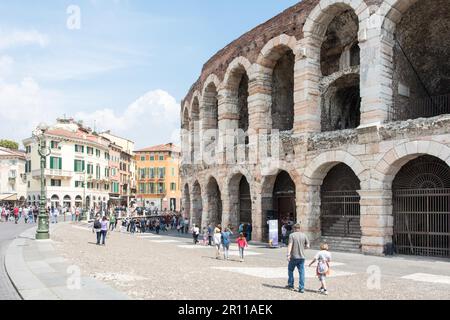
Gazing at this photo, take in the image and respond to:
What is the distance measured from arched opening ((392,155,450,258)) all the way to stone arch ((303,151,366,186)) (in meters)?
1.70

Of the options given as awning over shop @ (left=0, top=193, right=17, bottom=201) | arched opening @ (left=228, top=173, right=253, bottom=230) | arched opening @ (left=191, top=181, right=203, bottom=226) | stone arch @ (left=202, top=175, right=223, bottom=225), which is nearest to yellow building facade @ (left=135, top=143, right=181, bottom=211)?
awning over shop @ (left=0, top=193, right=17, bottom=201)

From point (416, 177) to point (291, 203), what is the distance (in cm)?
724

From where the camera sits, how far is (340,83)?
21500 millimetres

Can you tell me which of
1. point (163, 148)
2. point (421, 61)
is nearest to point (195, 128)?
point (421, 61)

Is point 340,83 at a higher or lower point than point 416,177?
higher

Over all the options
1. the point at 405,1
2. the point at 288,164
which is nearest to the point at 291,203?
the point at 288,164

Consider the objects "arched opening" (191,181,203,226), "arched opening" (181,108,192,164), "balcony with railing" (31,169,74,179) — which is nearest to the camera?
"arched opening" (191,181,203,226)

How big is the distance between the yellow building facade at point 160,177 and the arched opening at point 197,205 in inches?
1768

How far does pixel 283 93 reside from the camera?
25.1m

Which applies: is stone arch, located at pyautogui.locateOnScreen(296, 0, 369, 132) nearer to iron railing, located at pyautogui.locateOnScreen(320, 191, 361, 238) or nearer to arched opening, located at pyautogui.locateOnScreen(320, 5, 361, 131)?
arched opening, located at pyautogui.locateOnScreen(320, 5, 361, 131)

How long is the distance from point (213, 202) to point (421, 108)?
14616 millimetres

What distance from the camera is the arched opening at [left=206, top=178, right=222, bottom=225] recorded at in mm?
28969
